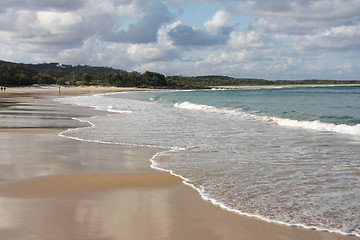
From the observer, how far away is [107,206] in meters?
4.91

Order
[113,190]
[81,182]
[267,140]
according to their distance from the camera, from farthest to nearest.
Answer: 1. [267,140]
2. [81,182]
3. [113,190]

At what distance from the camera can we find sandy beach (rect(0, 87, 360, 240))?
4.05 meters

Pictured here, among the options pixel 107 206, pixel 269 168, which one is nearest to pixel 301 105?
pixel 269 168

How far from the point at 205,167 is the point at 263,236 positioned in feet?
11.7

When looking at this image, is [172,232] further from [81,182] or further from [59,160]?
[59,160]

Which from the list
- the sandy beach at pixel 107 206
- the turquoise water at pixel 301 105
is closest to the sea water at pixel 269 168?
the sandy beach at pixel 107 206

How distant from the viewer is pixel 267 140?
1166 centimetres

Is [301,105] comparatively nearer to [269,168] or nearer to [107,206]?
[269,168]

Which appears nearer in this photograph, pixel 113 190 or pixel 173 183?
pixel 113 190

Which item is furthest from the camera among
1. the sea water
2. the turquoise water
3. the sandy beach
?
the turquoise water

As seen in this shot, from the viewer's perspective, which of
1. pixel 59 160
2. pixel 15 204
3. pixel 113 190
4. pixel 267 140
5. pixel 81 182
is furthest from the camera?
pixel 267 140

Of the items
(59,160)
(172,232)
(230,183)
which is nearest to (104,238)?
(172,232)

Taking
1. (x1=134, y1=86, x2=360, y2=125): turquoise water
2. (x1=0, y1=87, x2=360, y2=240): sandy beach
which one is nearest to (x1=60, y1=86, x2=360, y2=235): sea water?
(x1=0, y1=87, x2=360, y2=240): sandy beach

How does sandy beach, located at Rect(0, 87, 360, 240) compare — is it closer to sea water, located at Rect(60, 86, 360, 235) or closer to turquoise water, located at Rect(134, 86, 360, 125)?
sea water, located at Rect(60, 86, 360, 235)
